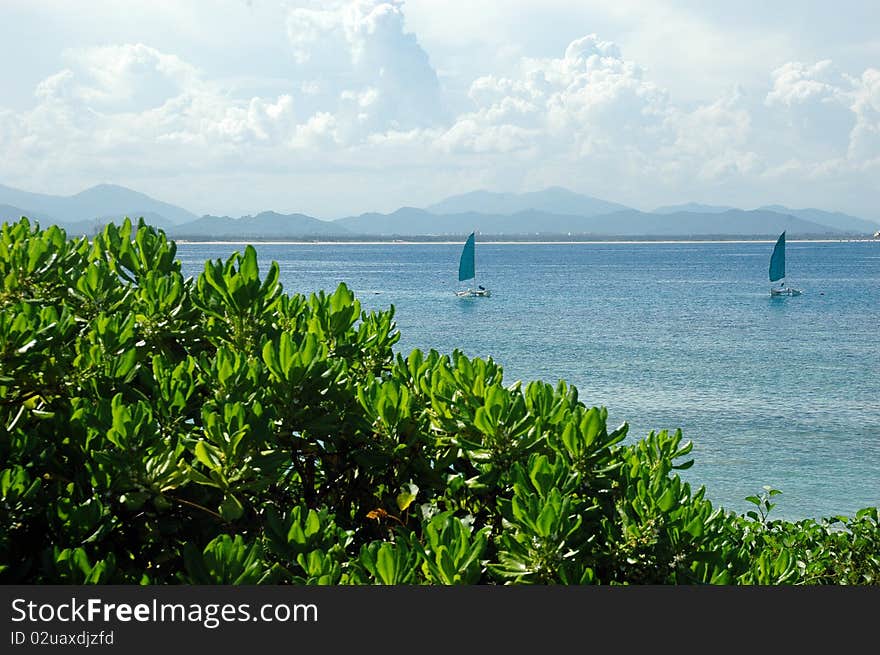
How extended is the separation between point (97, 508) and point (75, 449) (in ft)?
1.14

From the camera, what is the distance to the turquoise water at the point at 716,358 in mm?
22422

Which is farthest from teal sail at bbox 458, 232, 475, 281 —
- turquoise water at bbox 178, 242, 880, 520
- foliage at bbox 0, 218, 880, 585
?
foliage at bbox 0, 218, 880, 585

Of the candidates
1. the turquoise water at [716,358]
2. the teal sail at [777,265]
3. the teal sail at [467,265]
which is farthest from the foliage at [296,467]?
the teal sail at [777,265]

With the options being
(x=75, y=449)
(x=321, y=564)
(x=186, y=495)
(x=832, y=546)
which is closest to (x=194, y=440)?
(x=186, y=495)

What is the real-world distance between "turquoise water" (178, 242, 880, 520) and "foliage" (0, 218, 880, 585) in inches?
677

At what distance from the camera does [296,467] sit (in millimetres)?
3375

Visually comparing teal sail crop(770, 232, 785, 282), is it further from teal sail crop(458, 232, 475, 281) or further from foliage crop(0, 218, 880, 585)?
foliage crop(0, 218, 880, 585)

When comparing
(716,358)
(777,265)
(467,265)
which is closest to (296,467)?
(716,358)

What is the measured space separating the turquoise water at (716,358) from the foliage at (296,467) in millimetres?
17202

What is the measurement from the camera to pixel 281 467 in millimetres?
3117

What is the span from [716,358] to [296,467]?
4012 centimetres

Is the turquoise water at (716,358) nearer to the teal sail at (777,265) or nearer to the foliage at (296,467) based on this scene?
the teal sail at (777,265)

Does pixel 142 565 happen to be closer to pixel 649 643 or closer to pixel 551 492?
pixel 551 492

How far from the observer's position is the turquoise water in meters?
22.4
